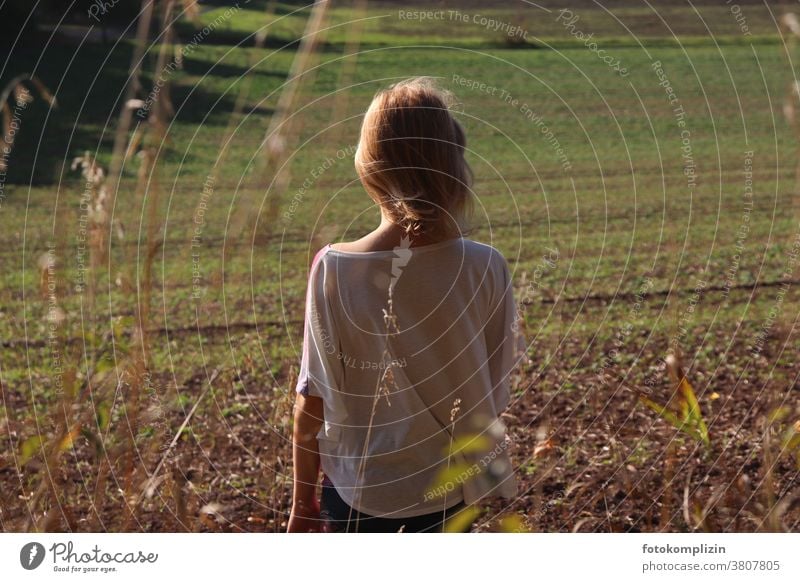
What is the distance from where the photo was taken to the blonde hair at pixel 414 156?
1870 mm

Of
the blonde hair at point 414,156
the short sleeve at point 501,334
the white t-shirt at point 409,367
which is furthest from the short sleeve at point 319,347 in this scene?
the short sleeve at point 501,334

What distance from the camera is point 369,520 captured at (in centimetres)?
210

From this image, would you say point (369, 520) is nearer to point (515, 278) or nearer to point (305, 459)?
point (305, 459)

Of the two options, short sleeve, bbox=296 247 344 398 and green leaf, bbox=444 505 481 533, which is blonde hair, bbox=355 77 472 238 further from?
green leaf, bbox=444 505 481 533

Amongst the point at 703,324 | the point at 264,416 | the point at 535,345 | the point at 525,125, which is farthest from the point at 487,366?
the point at 525,125

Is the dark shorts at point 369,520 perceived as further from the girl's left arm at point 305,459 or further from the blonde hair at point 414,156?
the blonde hair at point 414,156

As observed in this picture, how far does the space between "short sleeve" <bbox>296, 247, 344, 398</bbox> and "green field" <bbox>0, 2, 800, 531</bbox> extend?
20 centimetres

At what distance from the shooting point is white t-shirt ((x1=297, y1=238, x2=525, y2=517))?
194 cm

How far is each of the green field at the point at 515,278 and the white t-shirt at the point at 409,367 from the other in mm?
215

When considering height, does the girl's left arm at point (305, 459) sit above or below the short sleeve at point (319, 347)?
below

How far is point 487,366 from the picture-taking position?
2080mm
